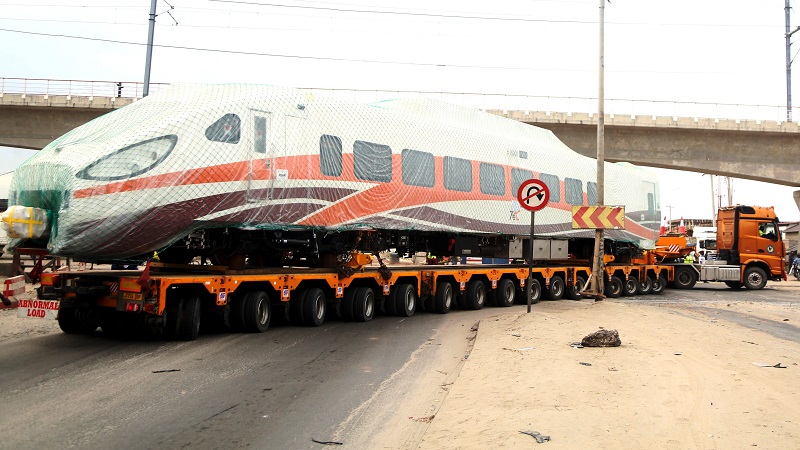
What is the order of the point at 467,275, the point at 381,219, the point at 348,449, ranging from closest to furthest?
the point at 348,449 < the point at 381,219 < the point at 467,275

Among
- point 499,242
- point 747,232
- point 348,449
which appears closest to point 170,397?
point 348,449

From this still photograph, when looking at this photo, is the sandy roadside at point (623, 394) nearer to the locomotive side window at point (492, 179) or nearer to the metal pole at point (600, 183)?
the locomotive side window at point (492, 179)

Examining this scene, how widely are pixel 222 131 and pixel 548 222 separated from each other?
11.6m

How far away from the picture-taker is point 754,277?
30.3 meters

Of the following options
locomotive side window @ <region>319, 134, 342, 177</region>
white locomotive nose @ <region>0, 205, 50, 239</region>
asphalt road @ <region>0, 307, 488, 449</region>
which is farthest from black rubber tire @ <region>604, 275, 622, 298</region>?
white locomotive nose @ <region>0, 205, 50, 239</region>

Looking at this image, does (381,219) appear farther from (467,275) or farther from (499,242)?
(499,242)

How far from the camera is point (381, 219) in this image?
569 inches

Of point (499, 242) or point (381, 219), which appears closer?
point (381, 219)

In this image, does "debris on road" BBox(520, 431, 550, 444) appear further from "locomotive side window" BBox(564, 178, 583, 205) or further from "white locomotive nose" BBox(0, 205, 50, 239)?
"locomotive side window" BBox(564, 178, 583, 205)

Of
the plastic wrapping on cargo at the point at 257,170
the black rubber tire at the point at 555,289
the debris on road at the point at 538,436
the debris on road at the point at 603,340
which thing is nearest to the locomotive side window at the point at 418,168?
the plastic wrapping on cargo at the point at 257,170

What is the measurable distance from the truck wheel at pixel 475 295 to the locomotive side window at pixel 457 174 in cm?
252

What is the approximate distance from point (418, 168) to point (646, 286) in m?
15.2

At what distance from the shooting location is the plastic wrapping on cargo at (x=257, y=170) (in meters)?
10.2

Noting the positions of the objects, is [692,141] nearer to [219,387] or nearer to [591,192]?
[591,192]
